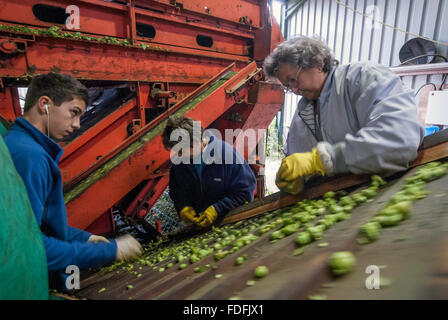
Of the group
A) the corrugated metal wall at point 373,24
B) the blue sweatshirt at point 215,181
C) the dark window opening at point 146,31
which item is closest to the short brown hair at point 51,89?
the blue sweatshirt at point 215,181

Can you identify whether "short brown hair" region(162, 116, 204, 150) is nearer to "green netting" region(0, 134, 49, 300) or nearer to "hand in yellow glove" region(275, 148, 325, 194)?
"hand in yellow glove" region(275, 148, 325, 194)

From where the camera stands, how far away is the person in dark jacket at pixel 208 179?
3.13 meters

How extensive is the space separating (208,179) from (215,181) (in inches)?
4.0

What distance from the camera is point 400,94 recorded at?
69.6 inches

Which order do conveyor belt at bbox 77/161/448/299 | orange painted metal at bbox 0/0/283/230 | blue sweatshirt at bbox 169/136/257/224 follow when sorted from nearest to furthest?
conveyor belt at bbox 77/161/448/299 → orange painted metal at bbox 0/0/283/230 → blue sweatshirt at bbox 169/136/257/224

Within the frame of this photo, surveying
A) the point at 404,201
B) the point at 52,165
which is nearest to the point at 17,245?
the point at 52,165

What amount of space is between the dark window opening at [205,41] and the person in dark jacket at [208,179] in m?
2.04

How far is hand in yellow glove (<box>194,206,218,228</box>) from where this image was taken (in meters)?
3.09

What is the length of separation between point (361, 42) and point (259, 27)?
21.2 ft

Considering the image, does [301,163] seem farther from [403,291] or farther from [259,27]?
[259,27]

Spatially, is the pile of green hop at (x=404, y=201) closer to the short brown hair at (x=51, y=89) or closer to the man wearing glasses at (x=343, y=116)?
the man wearing glasses at (x=343, y=116)

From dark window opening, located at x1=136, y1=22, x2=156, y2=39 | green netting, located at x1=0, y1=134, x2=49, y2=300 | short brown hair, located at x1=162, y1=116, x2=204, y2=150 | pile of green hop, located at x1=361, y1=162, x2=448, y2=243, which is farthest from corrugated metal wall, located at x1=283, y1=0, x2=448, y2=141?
green netting, located at x1=0, y1=134, x2=49, y2=300

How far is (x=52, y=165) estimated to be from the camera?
176 centimetres

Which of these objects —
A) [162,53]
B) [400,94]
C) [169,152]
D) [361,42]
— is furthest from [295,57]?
[361,42]
